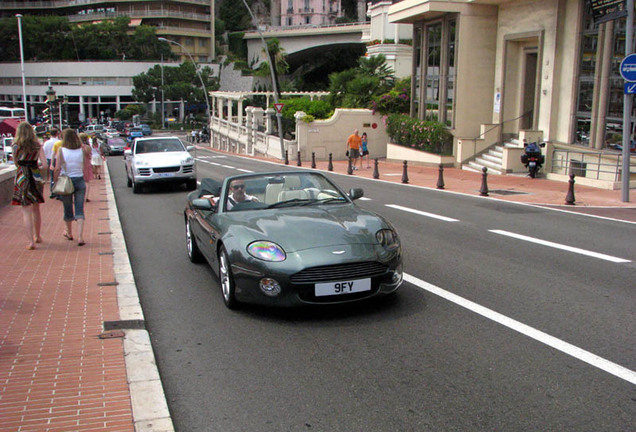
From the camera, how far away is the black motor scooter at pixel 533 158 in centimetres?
2172

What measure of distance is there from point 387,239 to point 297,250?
1043 millimetres

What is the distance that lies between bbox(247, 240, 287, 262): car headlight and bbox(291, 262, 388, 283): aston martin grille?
27 centimetres

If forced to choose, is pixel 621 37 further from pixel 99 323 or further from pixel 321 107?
pixel 321 107

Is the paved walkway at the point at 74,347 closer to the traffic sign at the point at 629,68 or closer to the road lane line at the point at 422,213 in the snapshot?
the road lane line at the point at 422,213

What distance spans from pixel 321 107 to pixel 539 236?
105 ft

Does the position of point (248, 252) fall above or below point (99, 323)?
above

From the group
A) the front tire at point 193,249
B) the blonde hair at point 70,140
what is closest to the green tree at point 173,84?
the blonde hair at point 70,140

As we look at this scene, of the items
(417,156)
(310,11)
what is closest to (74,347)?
(417,156)

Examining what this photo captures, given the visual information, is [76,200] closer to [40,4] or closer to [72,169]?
[72,169]

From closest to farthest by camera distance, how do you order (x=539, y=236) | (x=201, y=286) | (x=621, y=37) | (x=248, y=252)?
(x=248, y=252)
(x=201, y=286)
(x=539, y=236)
(x=621, y=37)

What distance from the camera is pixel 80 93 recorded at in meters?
100

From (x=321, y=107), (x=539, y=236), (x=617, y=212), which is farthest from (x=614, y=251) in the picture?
(x=321, y=107)

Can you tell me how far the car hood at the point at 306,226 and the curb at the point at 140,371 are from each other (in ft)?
4.43

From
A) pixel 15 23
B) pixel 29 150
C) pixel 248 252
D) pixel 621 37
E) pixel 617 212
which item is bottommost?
pixel 617 212
